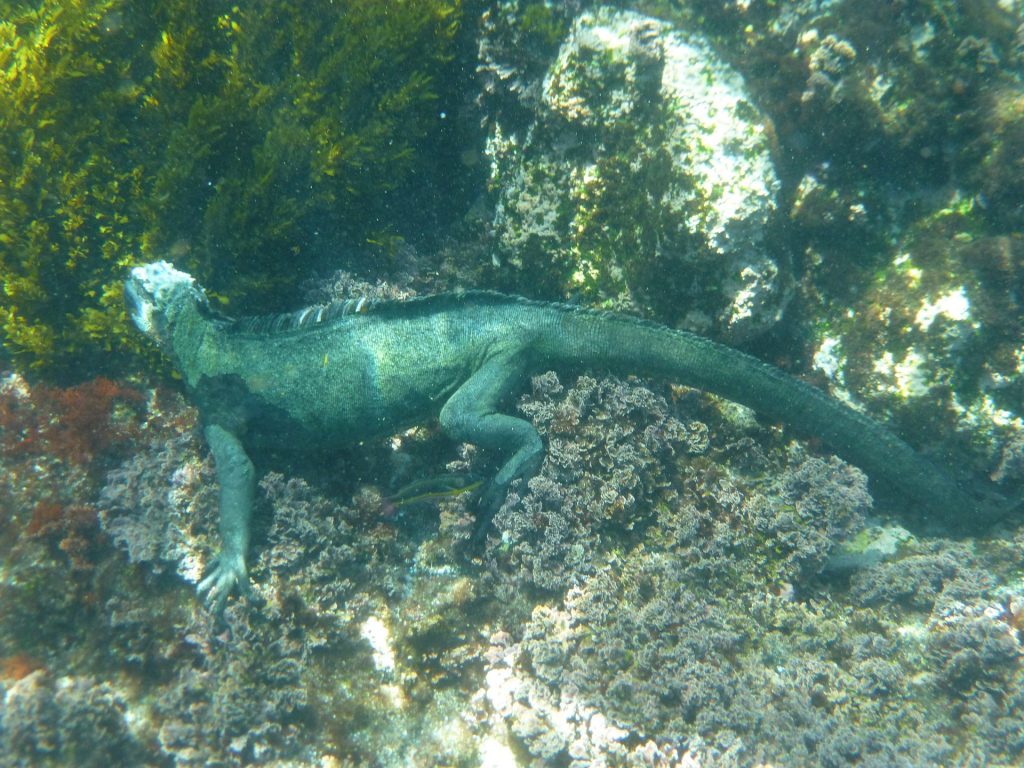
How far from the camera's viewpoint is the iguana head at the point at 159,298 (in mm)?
4496

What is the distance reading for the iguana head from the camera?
14.8 ft

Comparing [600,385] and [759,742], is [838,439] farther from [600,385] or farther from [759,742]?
[759,742]

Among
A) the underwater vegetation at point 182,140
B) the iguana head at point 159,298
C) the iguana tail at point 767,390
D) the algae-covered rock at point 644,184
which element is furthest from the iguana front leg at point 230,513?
the algae-covered rock at point 644,184

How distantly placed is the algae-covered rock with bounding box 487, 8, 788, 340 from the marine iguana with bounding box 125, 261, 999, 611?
402 millimetres

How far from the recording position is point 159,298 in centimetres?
450

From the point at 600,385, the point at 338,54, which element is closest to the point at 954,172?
the point at 600,385

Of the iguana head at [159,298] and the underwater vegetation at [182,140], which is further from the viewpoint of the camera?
the underwater vegetation at [182,140]

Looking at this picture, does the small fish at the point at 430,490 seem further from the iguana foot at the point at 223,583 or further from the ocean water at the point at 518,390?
the iguana foot at the point at 223,583

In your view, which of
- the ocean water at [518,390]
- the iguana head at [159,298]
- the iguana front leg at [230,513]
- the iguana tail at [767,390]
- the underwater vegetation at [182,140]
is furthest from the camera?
the underwater vegetation at [182,140]

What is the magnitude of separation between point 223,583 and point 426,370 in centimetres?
214

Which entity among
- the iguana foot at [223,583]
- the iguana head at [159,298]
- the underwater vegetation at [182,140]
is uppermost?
the underwater vegetation at [182,140]

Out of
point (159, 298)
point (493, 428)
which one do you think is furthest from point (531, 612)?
point (159, 298)

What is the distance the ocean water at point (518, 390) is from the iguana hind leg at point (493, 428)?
3cm

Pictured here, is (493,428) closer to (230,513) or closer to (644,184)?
(230,513)
